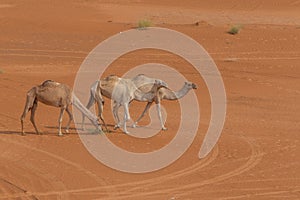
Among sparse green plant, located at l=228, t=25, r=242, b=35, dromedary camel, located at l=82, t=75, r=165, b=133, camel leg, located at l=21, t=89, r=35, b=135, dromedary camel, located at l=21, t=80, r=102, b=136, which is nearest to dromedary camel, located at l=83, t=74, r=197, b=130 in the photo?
dromedary camel, located at l=82, t=75, r=165, b=133

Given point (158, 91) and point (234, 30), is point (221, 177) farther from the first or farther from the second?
point (234, 30)

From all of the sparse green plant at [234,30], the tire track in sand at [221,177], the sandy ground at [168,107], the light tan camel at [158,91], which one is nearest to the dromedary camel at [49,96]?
the sandy ground at [168,107]

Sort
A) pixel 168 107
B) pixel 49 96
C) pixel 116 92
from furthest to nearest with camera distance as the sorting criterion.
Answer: pixel 168 107 → pixel 116 92 → pixel 49 96

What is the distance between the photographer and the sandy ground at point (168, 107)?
13.6m

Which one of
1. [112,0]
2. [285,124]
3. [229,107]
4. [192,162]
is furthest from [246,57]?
[112,0]

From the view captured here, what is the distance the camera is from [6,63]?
28047 mm

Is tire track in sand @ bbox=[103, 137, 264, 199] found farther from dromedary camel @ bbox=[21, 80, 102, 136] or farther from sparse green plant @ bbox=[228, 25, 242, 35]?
sparse green plant @ bbox=[228, 25, 242, 35]

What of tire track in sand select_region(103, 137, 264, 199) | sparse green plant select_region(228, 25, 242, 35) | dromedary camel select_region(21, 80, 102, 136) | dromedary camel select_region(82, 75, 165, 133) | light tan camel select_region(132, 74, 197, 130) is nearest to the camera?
tire track in sand select_region(103, 137, 264, 199)

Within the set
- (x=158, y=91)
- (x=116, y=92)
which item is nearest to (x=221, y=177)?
(x=116, y=92)

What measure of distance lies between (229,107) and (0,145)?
23.6ft

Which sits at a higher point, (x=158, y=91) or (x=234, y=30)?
(x=234, y=30)

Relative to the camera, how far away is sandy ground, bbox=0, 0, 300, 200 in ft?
44.7

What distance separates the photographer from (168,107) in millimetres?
21078

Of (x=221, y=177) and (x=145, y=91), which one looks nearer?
(x=221, y=177)
